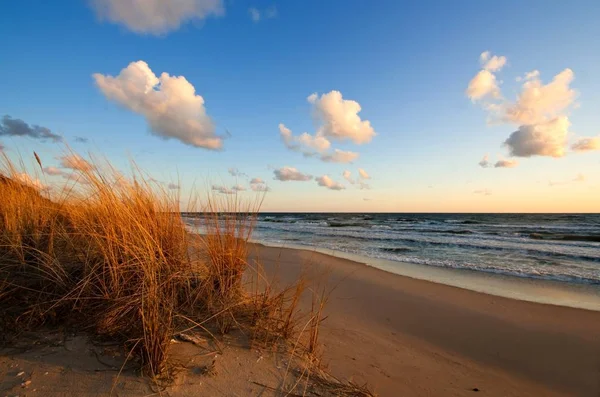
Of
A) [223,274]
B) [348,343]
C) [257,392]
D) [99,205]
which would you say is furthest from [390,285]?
[99,205]

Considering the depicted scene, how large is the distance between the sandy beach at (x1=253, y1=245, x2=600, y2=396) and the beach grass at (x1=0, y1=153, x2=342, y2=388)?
1.82 ft

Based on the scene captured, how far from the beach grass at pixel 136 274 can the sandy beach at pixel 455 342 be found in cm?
55

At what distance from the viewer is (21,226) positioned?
3.23 meters

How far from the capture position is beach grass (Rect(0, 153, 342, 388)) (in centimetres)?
237

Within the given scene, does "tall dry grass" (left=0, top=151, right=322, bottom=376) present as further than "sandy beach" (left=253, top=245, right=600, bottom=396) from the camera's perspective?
No

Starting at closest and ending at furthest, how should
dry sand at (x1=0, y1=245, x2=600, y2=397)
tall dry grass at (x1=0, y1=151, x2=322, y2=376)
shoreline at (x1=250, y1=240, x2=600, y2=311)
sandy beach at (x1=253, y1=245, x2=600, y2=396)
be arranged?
dry sand at (x1=0, y1=245, x2=600, y2=397) < tall dry grass at (x1=0, y1=151, x2=322, y2=376) < sandy beach at (x1=253, y1=245, x2=600, y2=396) < shoreline at (x1=250, y1=240, x2=600, y2=311)

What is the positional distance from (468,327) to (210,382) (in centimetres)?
445

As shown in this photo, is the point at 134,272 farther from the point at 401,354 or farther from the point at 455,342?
the point at 455,342

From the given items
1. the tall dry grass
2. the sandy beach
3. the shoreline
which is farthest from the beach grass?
the shoreline

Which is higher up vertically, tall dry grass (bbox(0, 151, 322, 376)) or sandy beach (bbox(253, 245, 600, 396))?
tall dry grass (bbox(0, 151, 322, 376))

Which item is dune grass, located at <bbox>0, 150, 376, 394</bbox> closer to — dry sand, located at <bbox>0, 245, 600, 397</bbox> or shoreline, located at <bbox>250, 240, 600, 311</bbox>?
dry sand, located at <bbox>0, 245, 600, 397</bbox>

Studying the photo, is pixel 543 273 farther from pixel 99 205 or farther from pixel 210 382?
pixel 99 205

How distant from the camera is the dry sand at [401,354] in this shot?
204 centimetres

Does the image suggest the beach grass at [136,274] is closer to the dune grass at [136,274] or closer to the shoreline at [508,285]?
the dune grass at [136,274]
